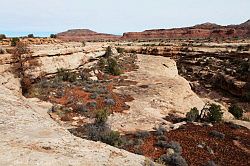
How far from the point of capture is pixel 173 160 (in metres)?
14.3

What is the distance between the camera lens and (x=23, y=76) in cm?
2611

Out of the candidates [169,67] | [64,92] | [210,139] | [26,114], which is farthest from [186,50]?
[26,114]

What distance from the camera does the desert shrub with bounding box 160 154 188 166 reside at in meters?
14.1

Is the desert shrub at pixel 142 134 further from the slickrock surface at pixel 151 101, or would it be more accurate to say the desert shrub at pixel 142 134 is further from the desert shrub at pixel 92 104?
the desert shrub at pixel 92 104

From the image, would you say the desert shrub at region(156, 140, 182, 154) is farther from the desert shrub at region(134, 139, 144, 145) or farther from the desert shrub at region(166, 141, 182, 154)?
the desert shrub at region(134, 139, 144, 145)

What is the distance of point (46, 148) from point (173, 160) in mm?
5807

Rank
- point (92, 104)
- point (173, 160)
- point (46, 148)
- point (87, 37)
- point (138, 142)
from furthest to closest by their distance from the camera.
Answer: point (87, 37), point (92, 104), point (138, 142), point (173, 160), point (46, 148)

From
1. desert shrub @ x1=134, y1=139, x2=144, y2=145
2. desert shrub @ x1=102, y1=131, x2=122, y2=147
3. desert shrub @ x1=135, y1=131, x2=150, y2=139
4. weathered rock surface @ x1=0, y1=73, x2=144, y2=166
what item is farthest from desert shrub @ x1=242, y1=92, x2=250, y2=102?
weathered rock surface @ x1=0, y1=73, x2=144, y2=166

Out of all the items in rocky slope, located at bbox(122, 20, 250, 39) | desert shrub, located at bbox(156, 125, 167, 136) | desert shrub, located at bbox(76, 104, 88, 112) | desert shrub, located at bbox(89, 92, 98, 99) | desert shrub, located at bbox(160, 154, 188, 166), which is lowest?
desert shrub, located at bbox(156, 125, 167, 136)

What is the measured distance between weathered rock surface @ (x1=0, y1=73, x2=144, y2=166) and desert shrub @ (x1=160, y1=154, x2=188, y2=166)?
109 inches

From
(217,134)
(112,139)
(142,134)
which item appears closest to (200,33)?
(217,134)

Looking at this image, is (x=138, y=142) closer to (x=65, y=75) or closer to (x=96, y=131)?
(x=96, y=131)

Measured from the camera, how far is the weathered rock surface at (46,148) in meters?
10.5

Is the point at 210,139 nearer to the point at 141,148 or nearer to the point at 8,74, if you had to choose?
the point at 141,148
